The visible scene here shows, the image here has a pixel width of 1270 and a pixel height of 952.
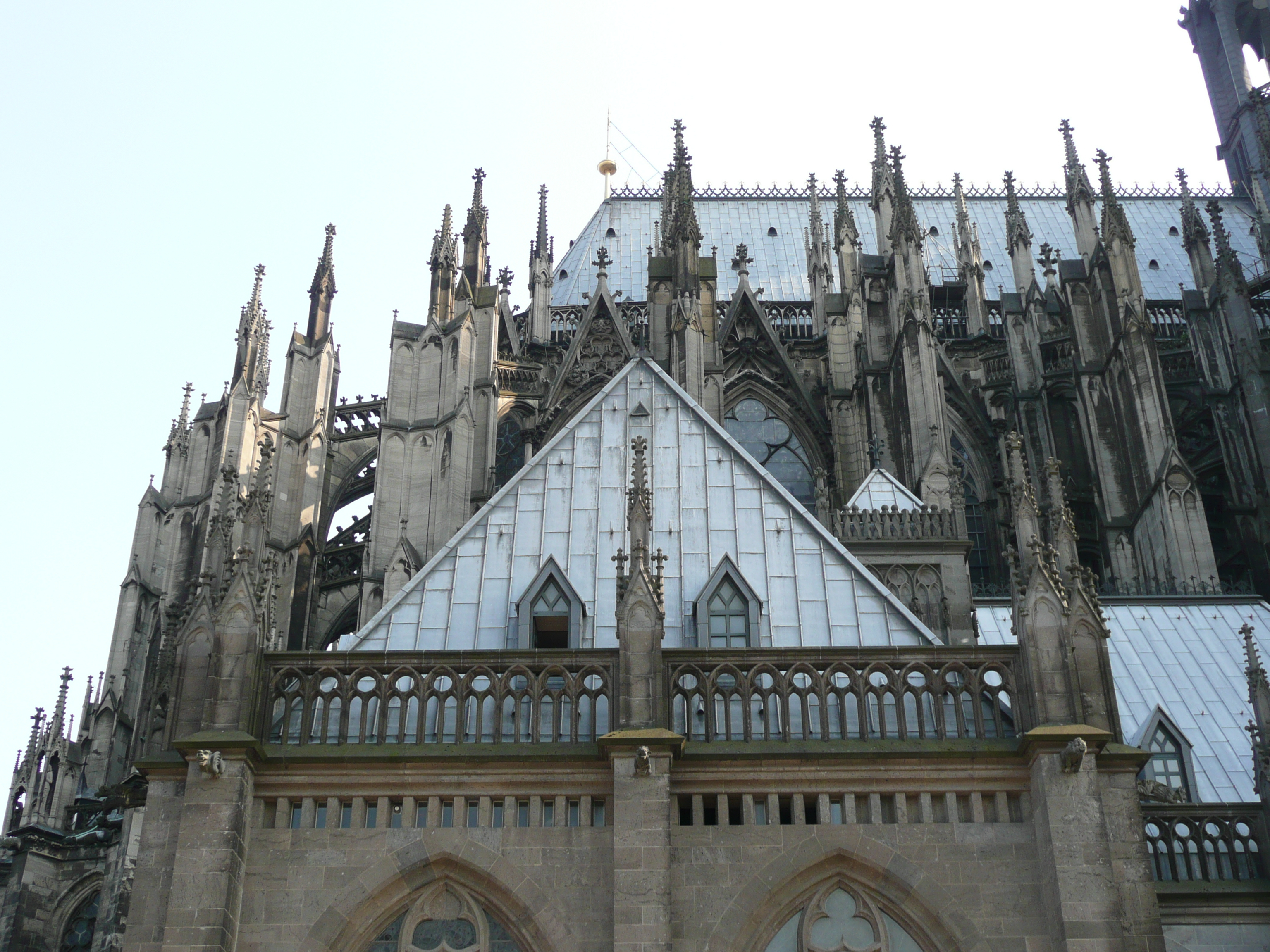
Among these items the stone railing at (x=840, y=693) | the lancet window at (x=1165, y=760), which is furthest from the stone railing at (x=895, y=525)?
the stone railing at (x=840, y=693)

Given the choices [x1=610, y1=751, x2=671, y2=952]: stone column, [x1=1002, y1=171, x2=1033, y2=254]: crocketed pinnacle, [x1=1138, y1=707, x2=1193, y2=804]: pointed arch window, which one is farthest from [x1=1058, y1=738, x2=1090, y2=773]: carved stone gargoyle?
[x1=1002, y1=171, x2=1033, y2=254]: crocketed pinnacle

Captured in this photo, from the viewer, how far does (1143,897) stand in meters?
12.6

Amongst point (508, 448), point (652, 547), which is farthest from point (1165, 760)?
point (508, 448)

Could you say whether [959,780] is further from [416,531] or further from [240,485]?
[240,485]

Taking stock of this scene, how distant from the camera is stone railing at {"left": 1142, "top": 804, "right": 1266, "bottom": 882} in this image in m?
16.6

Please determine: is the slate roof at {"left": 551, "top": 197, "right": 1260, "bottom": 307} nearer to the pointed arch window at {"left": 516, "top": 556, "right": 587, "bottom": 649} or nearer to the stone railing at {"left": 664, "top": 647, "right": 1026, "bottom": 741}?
the pointed arch window at {"left": 516, "top": 556, "right": 587, "bottom": 649}

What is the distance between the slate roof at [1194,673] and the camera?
63.7 ft

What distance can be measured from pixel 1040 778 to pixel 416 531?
68.3 ft

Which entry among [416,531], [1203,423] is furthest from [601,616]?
[1203,423]

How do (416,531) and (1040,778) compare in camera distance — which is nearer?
(1040,778)

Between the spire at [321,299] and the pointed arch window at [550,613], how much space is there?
76.6ft

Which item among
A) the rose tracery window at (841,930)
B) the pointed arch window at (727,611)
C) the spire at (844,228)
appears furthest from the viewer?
the spire at (844,228)

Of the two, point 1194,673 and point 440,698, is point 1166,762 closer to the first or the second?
point 1194,673

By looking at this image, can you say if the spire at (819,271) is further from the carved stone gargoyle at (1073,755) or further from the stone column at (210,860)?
the stone column at (210,860)
